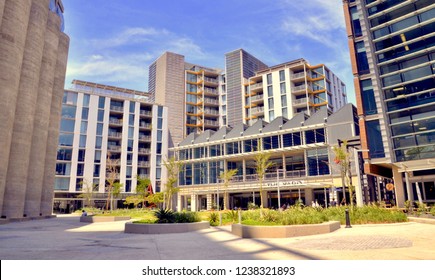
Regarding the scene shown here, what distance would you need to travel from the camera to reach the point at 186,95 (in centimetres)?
7994

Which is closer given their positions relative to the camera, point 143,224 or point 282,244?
point 282,244

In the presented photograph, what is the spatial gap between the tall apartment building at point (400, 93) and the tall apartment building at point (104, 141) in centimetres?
4606

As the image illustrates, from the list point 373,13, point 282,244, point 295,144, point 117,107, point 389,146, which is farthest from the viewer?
point 117,107

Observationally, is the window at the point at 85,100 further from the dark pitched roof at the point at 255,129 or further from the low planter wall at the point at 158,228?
the low planter wall at the point at 158,228

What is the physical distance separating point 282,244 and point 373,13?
3272 cm

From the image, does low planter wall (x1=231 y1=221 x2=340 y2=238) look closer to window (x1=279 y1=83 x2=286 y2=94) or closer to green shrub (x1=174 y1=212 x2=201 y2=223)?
green shrub (x1=174 y1=212 x2=201 y2=223)

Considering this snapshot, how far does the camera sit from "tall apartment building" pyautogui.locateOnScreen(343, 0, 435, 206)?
30.2 metres

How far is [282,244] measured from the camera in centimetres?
1062

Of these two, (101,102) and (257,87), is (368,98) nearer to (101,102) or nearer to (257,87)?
(257,87)

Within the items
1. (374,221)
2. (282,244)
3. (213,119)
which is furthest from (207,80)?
(282,244)

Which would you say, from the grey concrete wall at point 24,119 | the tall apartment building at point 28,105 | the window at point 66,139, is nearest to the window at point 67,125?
the window at point 66,139

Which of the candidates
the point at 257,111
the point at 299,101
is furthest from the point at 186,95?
the point at 299,101

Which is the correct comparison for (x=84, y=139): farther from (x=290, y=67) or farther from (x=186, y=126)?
(x=290, y=67)

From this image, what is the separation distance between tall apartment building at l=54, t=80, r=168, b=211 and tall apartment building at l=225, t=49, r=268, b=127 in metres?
15.9
